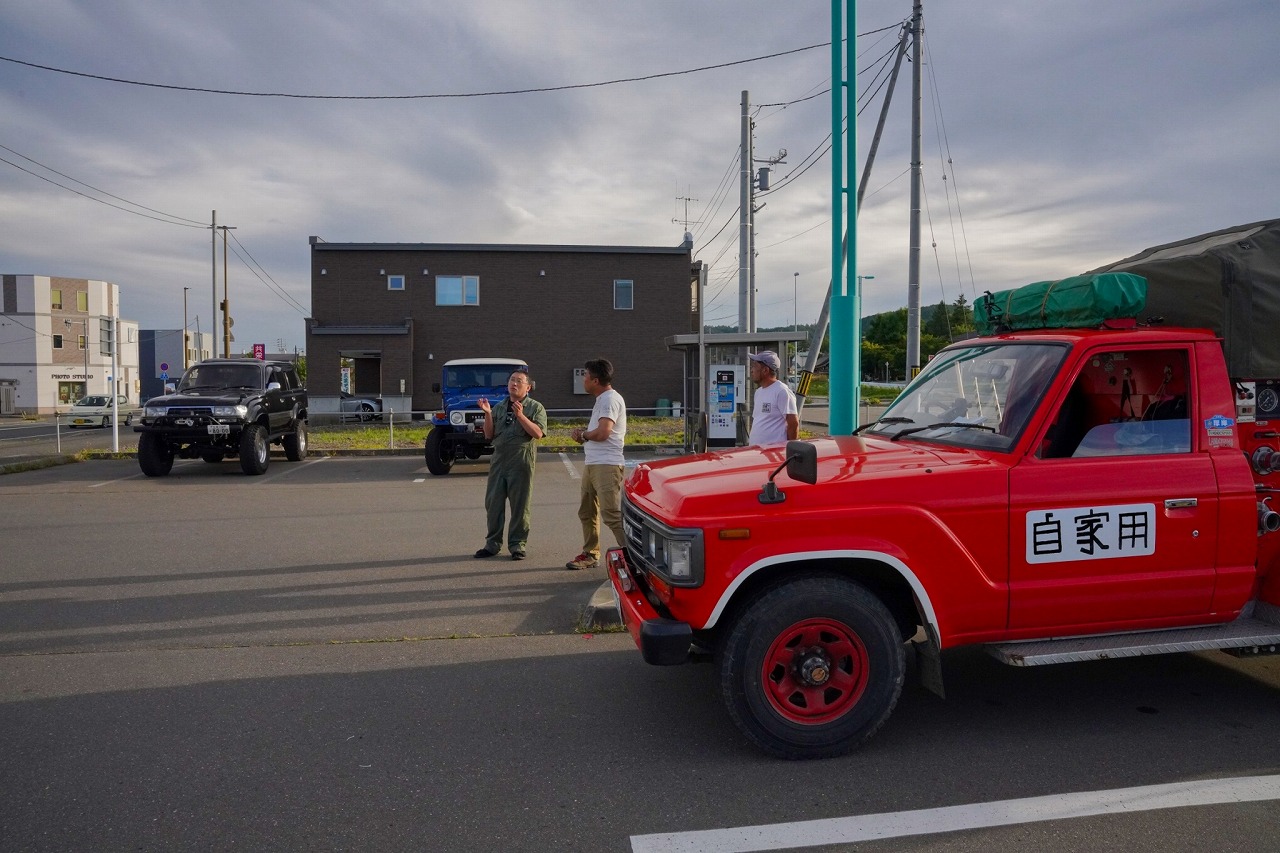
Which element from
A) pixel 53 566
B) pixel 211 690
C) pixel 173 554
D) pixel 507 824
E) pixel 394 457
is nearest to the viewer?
pixel 507 824

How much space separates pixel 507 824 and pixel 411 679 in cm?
187

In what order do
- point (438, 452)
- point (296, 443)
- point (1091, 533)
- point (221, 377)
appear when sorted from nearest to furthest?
point (1091, 533) < point (438, 452) < point (221, 377) < point (296, 443)

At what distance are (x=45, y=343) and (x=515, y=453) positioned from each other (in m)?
77.1

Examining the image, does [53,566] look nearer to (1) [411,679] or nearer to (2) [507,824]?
(1) [411,679]

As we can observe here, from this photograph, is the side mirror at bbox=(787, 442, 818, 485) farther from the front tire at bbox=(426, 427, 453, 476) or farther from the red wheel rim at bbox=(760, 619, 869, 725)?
the front tire at bbox=(426, 427, 453, 476)

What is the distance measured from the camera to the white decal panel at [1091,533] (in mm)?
3984

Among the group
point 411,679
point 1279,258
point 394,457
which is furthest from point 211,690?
point 394,457

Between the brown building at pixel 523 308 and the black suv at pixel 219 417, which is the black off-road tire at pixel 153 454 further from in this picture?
the brown building at pixel 523 308

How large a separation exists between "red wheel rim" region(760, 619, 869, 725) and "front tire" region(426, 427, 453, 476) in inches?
488

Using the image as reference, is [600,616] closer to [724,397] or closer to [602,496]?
[602,496]

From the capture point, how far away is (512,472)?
808 cm

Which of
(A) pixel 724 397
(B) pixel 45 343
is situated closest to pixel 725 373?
(A) pixel 724 397

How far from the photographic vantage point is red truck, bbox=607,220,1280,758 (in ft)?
12.5

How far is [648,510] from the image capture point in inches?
167
